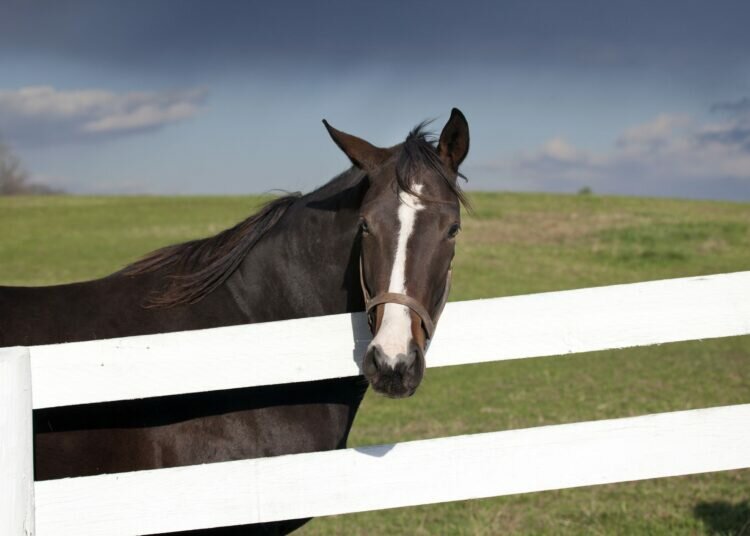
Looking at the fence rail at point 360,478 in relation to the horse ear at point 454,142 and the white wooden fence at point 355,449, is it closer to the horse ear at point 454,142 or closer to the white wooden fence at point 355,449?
the white wooden fence at point 355,449

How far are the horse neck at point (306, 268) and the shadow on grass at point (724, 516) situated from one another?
10.9 feet

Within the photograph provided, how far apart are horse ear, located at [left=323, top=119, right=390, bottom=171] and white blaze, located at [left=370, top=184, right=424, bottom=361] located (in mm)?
379

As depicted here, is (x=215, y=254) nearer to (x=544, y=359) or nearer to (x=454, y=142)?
(x=454, y=142)

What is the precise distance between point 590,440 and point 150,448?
71.1 inches

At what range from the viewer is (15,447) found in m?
2.76

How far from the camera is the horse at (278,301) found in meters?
3.11

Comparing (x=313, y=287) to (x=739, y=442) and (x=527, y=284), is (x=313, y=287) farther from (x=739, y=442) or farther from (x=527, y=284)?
(x=527, y=284)

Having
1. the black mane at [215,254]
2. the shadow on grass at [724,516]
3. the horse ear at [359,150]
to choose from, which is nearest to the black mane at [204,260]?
the black mane at [215,254]

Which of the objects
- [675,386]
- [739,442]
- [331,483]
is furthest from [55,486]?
[675,386]

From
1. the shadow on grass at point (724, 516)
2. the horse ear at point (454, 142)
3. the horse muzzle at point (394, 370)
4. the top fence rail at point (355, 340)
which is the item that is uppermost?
the horse ear at point (454, 142)

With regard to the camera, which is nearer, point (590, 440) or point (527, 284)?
point (590, 440)

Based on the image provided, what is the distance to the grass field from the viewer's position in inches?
251

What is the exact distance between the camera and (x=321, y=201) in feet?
12.9

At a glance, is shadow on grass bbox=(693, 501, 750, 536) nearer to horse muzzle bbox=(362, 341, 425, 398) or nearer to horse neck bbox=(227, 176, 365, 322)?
horse neck bbox=(227, 176, 365, 322)
